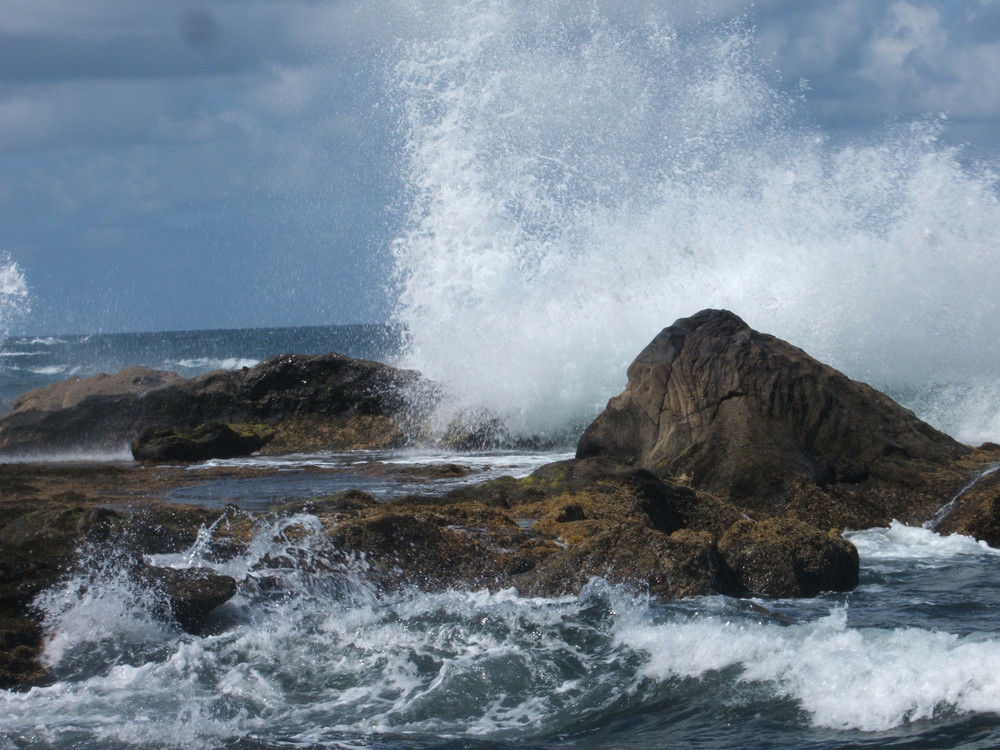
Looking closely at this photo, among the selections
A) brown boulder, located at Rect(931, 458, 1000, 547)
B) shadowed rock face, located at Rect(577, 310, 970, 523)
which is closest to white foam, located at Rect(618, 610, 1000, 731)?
brown boulder, located at Rect(931, 458, 1000, 547)

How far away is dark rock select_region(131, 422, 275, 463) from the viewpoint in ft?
52.9

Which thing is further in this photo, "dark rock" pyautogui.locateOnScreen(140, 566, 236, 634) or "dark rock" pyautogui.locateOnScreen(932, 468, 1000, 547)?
"dark rock" pyautogui.locateOnScreen(932, 468, 1000, 547)

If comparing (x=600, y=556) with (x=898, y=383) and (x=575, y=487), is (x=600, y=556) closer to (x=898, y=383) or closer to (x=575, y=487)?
(x=575, y=487)

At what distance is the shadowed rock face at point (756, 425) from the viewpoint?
34.2 ft

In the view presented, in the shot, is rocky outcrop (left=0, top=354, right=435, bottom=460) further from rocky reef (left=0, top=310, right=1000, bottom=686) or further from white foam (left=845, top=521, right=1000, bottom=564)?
white foam (left=845, top=521, right=1000, bottom=564)

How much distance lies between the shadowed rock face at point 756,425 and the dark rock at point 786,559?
225cm

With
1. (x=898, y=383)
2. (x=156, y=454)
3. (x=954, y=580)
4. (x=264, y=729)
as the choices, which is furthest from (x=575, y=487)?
(x=898, y=383)

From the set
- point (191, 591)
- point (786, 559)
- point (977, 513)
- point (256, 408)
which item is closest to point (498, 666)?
point (191, 591)

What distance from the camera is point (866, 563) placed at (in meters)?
8.66

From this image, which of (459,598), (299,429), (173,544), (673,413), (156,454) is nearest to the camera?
(459,598)

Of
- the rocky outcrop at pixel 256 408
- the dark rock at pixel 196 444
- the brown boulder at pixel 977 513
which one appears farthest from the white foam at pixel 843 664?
the rocky outcrop at pixel 256 408

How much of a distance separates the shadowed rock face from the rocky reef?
0.02 metres

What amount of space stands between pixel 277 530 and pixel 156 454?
8.55 m

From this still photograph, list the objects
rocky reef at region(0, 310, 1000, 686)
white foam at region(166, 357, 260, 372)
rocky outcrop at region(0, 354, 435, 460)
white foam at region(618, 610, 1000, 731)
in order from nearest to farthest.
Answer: white foam at region(618, 610, 1000, 731) < rocky reef at region(0, 310, 1000, 686) < rocky outcrop at region(0, 354, 435, 460) < white foam at region(166, 357, 260, 372)
